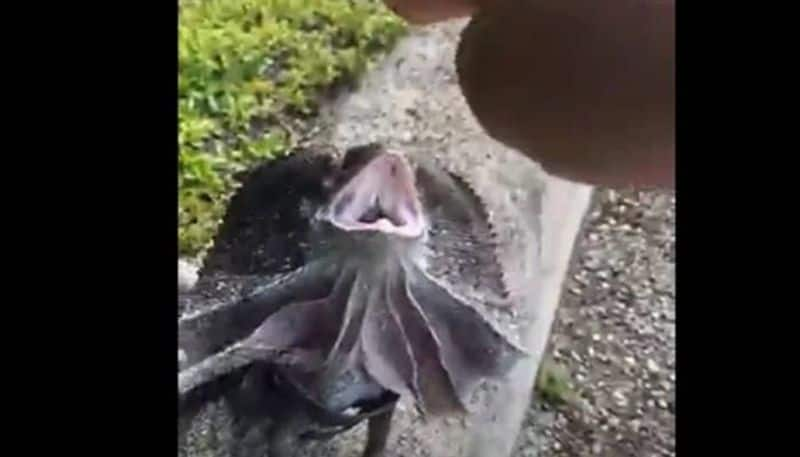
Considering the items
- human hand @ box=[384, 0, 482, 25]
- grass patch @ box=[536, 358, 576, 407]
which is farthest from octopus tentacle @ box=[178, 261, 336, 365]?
human hand @ box=[384, 0, 482, 25]

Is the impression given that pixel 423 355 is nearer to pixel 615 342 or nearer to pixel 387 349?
pixel 387 349

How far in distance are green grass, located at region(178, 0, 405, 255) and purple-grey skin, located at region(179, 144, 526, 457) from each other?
3 cm

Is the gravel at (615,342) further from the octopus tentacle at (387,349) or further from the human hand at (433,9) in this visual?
the human hand at (433,9)

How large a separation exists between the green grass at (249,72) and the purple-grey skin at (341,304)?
0.03m

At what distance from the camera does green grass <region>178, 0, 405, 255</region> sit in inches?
29.0

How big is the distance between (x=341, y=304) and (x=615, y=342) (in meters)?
0.21

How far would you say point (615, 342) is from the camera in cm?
79

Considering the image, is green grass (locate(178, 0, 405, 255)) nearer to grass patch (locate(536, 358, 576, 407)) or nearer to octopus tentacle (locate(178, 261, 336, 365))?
octopus tentacle (locate(178, 261, 336, 365))
